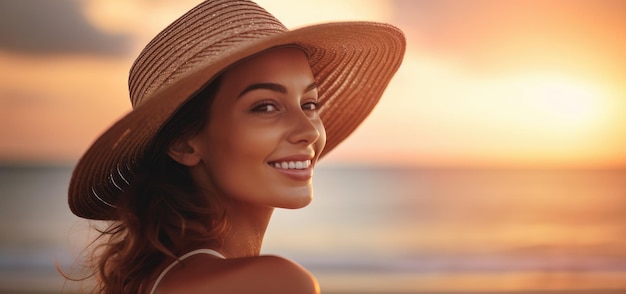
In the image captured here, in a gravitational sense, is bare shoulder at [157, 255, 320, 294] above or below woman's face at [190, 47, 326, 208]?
below

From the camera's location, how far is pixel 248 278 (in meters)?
1.50

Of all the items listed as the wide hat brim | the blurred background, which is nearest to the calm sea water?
the blurred background

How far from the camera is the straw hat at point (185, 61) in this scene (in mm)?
1657

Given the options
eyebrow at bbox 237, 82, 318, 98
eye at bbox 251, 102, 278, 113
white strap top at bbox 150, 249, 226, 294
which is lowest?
white strap top at bbox 150, 249, 226, 294

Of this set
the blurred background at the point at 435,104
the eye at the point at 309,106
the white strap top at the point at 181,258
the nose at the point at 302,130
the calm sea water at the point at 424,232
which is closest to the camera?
the white strap top at the point at 181,258

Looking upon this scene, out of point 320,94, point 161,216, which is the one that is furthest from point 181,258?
point 320,94

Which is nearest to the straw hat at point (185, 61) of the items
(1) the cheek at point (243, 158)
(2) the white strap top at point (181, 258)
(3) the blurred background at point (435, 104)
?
(1) the cheek at point (243, 158)

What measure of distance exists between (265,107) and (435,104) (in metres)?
12.8

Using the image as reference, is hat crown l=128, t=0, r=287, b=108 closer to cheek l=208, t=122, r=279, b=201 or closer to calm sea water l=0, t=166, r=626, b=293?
cheek l=208, t=122, r=279, b=201

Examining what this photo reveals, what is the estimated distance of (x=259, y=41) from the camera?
162 cm

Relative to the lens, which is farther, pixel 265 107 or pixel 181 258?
pixel 265 107

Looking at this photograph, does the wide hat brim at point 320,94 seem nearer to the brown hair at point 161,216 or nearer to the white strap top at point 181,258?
the brown hair at point 161,216

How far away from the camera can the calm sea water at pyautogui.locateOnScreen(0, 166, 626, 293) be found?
22.7 feet

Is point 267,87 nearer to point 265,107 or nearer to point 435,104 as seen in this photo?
point 265,107
